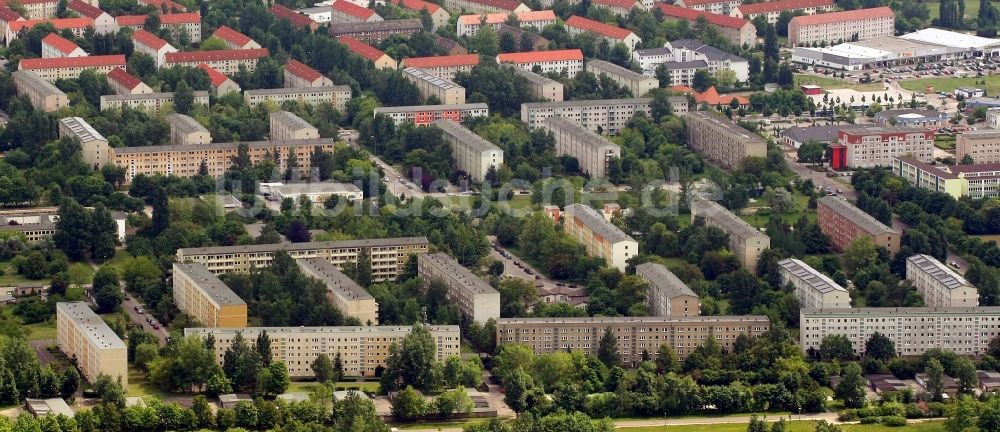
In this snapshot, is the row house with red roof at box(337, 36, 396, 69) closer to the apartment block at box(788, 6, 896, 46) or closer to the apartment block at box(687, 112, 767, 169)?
the apartment block at box(687, 112, 767, 169)

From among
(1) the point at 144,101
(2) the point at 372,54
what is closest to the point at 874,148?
(2) the point at 372,54

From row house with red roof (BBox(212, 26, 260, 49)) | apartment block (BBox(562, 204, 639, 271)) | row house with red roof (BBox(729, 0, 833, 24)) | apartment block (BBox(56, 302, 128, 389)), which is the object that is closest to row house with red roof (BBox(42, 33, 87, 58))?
row house with red roof (BBox(212, 26, 260, 49))

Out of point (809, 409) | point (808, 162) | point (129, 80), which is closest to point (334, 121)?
point (129, 80)

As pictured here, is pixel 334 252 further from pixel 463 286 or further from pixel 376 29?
pixel 376 29

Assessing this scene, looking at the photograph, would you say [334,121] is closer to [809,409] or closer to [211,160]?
[211,160]

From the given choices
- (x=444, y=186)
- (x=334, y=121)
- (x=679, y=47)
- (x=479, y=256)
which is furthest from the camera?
(x=679, y=47)

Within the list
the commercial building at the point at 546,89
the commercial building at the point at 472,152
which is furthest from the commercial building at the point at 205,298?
the commercial building at the point at 546,89
